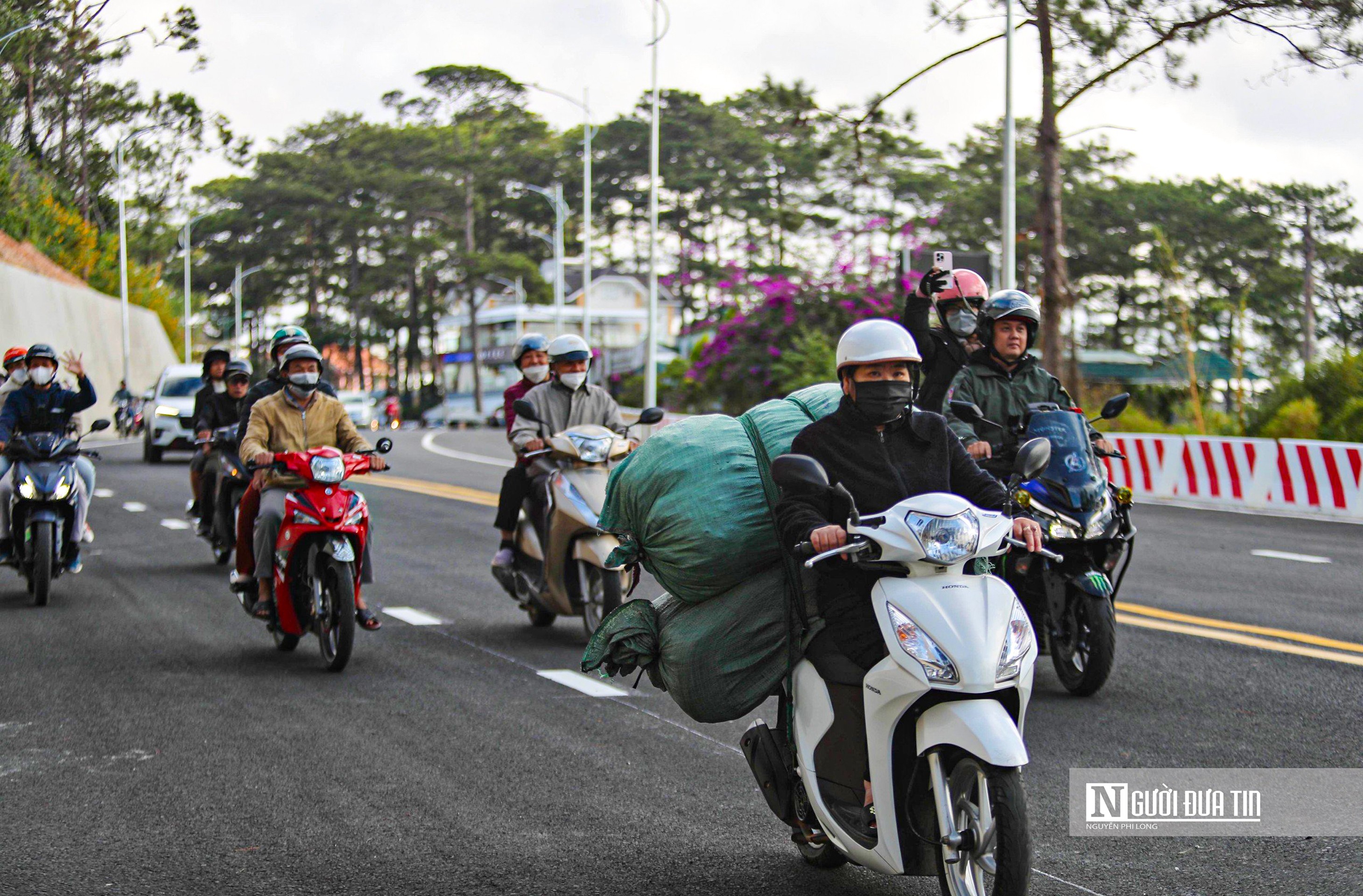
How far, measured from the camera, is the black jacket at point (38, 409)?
11.0 m

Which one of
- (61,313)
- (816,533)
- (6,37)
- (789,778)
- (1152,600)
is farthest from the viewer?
(61,313)

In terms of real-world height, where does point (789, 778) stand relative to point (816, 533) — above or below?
below

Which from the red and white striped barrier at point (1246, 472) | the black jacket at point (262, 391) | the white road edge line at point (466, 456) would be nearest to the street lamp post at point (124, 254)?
the white road edge line at point (466, 456)

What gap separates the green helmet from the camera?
9.95m

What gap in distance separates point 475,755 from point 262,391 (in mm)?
4864

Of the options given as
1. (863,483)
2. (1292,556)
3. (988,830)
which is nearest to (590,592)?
(863,483)

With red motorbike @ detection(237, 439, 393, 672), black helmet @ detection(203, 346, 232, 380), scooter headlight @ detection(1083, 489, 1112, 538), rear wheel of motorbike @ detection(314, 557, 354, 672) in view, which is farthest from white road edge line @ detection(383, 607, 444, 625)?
scooter headlight @ detection(1083, 489, 1112, 538)

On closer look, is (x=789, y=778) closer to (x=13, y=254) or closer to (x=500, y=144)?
(x=13, y=254)

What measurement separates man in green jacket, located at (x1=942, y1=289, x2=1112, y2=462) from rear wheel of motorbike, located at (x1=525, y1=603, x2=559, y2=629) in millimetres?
3305

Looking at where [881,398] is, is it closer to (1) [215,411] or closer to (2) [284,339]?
(2) [284,339]

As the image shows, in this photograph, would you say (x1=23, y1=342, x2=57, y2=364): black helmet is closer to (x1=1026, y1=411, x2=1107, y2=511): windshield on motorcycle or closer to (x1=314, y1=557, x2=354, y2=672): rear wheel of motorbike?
(x1=314, y1=557, x2=354, y2=672): rear wheel of motorbike

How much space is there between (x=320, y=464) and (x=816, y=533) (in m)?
4.79

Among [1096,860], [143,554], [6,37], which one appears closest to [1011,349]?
[1096,860]

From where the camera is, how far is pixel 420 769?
6.20 m
